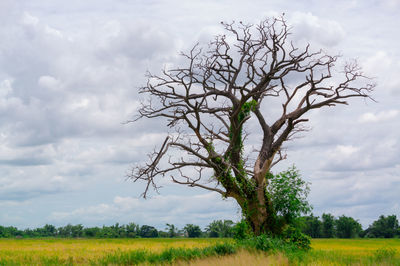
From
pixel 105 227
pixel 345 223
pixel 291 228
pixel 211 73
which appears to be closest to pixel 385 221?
pixel 345 223

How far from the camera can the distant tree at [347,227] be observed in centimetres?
5922

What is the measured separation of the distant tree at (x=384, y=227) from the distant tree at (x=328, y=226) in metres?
6.03

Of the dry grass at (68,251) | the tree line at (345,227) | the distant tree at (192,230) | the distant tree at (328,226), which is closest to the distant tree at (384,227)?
the tree line at (345,227)

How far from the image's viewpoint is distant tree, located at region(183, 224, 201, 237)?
49.9m

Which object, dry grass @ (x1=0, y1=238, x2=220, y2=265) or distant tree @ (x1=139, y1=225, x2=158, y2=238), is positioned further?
distant tree @ (x1=139, y1=225, x2=158, y2=238)

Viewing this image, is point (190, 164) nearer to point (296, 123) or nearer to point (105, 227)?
point (296, 123)

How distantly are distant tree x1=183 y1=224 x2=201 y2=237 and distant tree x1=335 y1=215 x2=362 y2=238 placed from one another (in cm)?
2009

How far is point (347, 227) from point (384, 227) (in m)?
5.66

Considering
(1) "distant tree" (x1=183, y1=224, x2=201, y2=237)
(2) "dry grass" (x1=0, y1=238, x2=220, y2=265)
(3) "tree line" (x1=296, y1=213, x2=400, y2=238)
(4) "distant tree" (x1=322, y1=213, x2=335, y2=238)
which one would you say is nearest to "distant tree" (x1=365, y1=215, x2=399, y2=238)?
(3) "tree line" (x1=296, y1=213, x2=400, y2=238)

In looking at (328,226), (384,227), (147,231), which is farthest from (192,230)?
(384,227)

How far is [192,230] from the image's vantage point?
50281 millimetres

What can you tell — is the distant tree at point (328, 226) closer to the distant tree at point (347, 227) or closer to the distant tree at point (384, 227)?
the distant tree at point (347, 227)

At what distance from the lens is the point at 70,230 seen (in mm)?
60281

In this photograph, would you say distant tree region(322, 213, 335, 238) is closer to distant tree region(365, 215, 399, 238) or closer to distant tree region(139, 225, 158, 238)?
distant tree region(365, 215, 399, 238)
